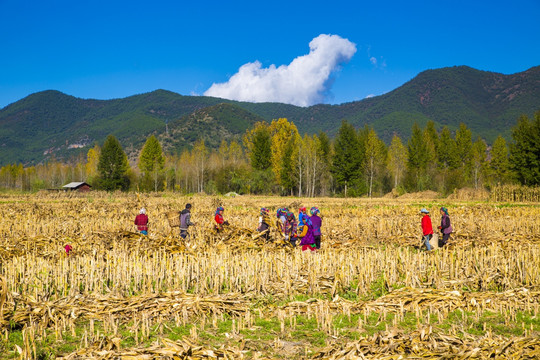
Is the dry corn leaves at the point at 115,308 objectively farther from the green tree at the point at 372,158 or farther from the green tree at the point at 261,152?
the green tree at the point at 261,152

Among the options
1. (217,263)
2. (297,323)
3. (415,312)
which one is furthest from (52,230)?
(415,312)

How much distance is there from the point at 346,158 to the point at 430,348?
191 ft

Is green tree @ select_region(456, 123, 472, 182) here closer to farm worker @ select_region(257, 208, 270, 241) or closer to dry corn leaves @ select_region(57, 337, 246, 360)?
farm worker @ select_region(257, 208, 270, 241)

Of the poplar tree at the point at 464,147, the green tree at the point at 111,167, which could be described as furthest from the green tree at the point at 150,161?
the poplar tree at the point at 464,147

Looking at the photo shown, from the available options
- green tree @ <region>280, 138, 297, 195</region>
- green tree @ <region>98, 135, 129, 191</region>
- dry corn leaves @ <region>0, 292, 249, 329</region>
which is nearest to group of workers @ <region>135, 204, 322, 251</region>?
dry corn leaves @ <region>0, 292, 249, 329</region>

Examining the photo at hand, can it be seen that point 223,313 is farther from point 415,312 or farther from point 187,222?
point 187,222

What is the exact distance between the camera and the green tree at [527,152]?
46.1 meters

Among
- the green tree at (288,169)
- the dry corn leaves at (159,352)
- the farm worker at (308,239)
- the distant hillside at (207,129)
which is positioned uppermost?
the distant hillside at (207,129)

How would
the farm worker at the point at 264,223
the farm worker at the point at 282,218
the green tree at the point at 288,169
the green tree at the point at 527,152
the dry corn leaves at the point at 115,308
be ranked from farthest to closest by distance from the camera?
the green tree at the point at 288,169
the green tree at the point at 527,152
the farm worker at the point at 264,223
the farm worker at the point at 282,218
the dry corn leaves at the point at 115,308

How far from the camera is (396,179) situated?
70.6 metres

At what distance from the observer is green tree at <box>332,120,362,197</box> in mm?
61594

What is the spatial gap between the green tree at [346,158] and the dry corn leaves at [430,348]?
187ft

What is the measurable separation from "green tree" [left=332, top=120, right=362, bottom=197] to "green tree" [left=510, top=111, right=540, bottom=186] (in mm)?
21130

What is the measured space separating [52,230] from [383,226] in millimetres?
14350
